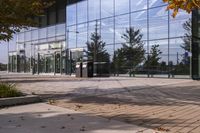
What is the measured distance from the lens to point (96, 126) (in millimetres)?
7875

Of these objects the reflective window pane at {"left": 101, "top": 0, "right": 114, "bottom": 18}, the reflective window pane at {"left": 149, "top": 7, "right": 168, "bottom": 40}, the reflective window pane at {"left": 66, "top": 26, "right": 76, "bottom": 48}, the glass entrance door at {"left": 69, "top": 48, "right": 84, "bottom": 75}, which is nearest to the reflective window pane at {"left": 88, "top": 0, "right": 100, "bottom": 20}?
the reflective window pane at {"left": 101, "top": 0, "right": 114, "bottom": 18}

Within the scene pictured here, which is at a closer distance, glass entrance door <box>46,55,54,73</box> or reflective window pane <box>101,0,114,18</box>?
reflective window pane <box>101,0,114,18</box>

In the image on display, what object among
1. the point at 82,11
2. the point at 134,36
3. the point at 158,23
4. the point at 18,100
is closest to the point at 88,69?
the point at 134,36

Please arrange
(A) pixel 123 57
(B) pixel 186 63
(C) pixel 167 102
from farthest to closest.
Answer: (A) pixel 123 57 < (B) pixel 186 63 < (C) pixel 167 102

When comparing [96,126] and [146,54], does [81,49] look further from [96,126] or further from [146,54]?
[96,126]

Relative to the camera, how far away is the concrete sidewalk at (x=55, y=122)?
7.54 meters

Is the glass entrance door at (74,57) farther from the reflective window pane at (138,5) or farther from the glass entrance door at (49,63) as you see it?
the reflective window pane at (138,5)

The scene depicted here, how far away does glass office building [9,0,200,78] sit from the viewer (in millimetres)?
28844

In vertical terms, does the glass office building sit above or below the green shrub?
above

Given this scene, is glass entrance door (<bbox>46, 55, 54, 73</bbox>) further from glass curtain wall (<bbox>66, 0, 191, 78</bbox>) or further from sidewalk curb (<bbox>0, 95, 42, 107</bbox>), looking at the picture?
sidewalk curb (<bbox>0, 95, 42, 107</bbox>)

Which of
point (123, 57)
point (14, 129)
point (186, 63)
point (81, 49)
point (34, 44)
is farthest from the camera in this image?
point (34, 44)

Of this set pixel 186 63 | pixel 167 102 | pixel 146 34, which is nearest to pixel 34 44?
pixel 146 34

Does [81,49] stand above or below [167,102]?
above

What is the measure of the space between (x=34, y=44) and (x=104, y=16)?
18.8m
